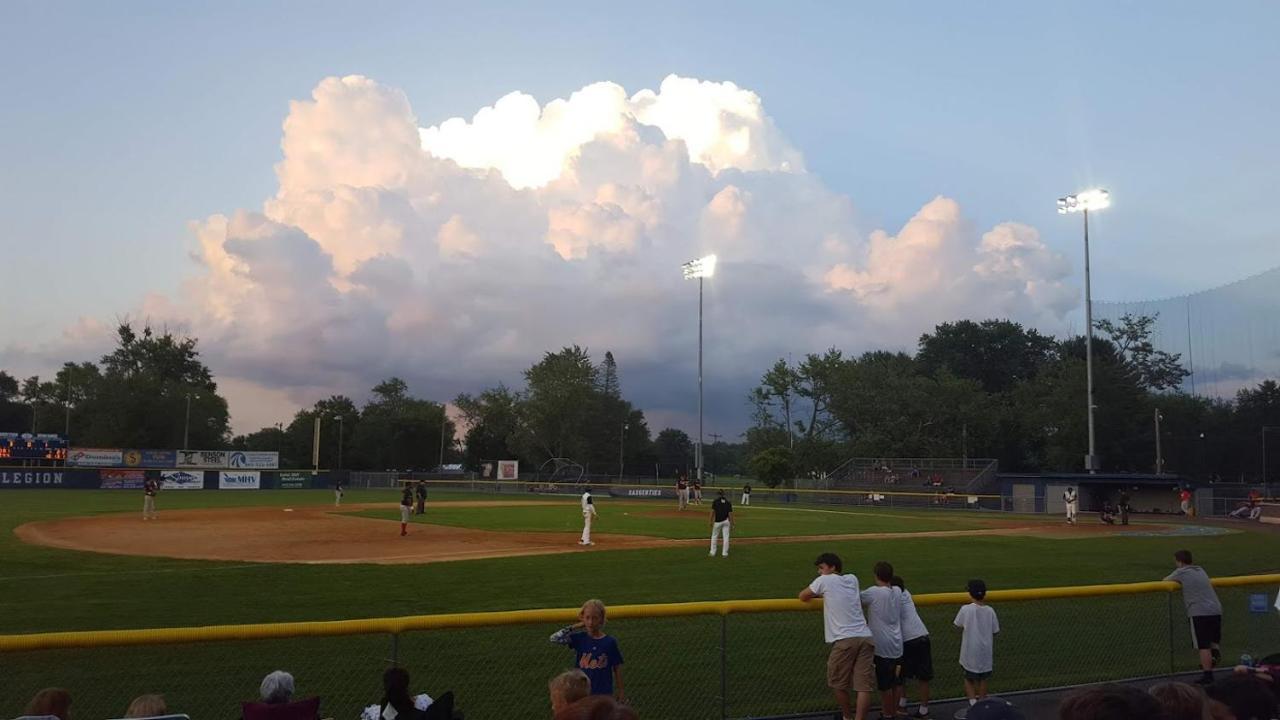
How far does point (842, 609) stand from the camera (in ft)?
28.8

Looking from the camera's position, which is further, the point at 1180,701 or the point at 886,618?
the point at 886,618

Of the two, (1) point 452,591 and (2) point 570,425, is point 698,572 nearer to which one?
(1) point 452,591

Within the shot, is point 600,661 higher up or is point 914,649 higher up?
point 600,661

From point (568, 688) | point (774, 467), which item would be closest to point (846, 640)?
point (568, 688)

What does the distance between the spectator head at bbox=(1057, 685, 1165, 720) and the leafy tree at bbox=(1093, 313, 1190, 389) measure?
107m

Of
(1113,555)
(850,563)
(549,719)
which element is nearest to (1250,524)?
(1113,555)

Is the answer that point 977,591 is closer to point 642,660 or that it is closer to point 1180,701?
point 642,660

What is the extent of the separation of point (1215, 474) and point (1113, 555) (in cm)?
6299

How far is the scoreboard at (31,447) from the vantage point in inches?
2443

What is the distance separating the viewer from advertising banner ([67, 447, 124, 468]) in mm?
75750

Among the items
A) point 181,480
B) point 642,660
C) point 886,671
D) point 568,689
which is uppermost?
point 568,689

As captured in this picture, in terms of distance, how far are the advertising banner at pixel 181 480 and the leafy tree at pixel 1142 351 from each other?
302ft

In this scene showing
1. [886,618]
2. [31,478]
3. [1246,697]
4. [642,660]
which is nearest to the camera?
[1246,697]

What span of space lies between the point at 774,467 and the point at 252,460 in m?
47.4
